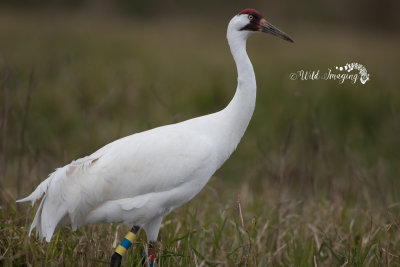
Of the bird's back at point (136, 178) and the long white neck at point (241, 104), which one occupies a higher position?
the long white neck at point (241, 104)

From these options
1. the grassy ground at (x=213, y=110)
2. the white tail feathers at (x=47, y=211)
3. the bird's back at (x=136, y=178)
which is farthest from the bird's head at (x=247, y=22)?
the white tail feathers at (x=47, y=211)

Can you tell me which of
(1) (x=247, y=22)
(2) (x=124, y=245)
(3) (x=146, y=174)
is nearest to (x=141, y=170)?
(3) (x=146, y=174)

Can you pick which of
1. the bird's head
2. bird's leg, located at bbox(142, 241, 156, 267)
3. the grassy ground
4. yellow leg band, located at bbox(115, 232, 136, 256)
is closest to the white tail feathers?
the grassy ground

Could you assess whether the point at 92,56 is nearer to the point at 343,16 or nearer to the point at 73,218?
the point at 73,218

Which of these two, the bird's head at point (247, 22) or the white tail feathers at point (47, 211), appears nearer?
the white tail feathers at point (47, 211)

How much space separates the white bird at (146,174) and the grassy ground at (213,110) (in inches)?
9.4

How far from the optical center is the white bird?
346 centimetres

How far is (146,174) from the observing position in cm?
350

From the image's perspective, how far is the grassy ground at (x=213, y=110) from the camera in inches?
157

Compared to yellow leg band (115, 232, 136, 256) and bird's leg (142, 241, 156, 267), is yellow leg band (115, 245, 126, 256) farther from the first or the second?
bird's leg (142, 241, 156, 267)

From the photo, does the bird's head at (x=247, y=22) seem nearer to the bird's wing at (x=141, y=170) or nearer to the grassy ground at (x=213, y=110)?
the bird's wing at (x=141, y=170)

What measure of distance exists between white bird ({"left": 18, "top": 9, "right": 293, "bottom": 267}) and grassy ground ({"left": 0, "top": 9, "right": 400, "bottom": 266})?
0.78 ft

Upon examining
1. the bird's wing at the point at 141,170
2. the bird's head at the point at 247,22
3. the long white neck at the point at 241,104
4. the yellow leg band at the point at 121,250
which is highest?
the bird's head at the point at 247,22

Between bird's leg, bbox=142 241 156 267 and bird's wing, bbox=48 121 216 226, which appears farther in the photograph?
bird's leg, bbox=142 241 156 267
